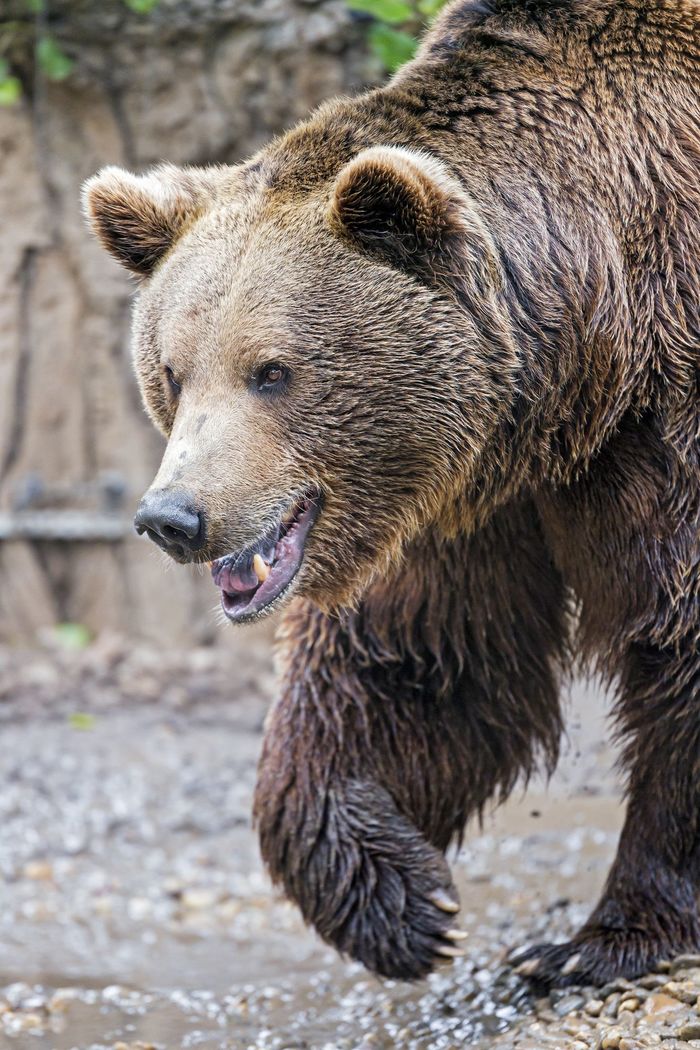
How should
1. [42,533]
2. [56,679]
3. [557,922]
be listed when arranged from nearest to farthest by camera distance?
[557,922]
[56,679]
[42,533]

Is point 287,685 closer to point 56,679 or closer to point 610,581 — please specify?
point 610,581

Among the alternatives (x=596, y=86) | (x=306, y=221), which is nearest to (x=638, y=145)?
(x=596, y=86)

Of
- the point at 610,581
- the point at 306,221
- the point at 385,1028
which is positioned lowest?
the point at 385,1028

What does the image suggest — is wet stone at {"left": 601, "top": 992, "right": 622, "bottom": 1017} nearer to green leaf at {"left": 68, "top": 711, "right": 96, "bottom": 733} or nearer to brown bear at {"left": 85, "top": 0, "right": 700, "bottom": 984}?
brown bear at {"left": 85, "top": 0, "right": 700, "bottom": 984}

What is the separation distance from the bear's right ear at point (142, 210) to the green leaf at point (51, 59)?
4.87 meters

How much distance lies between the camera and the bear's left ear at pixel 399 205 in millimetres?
3633

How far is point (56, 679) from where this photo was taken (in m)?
8.80

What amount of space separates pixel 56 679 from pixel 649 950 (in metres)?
5.13

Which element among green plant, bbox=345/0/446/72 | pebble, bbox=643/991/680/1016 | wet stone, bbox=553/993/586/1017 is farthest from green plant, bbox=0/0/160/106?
pebble, bbox=643/991/680/1016

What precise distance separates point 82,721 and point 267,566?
461cm

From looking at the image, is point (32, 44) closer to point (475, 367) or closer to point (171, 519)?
point (475, 367)

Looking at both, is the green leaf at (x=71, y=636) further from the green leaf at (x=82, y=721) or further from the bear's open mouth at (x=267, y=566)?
the bear's open mouth at (x=267, y=566)

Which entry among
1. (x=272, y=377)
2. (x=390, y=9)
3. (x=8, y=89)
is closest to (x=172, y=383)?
(x=272, y=377)

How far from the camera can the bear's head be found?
3691 mm
